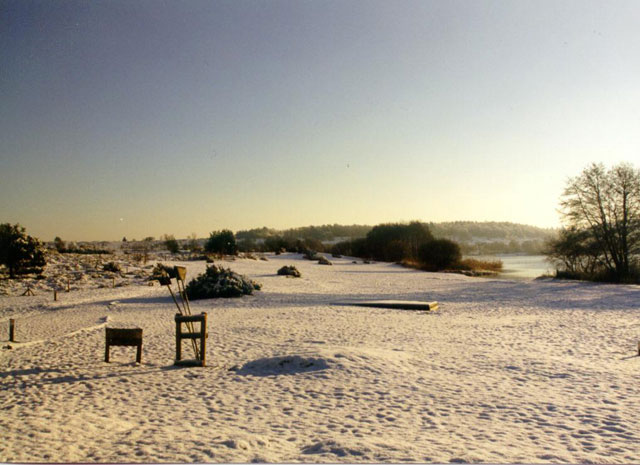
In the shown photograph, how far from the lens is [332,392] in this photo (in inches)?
219

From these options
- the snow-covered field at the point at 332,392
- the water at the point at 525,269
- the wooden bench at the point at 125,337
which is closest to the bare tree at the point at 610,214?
the water at the point at 525,269

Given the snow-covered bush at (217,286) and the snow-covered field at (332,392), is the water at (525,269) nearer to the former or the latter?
the snow-covered bush at (217,286)

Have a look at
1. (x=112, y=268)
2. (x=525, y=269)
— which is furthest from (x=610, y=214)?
(x=112, y=268)

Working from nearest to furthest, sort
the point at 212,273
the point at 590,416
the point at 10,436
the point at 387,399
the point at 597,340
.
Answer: the point at 10,436
the point at 590,416
the point at 387,399
the point at 597,340
the point at 212,273

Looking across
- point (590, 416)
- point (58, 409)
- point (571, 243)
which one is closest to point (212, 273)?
point (58, 409)

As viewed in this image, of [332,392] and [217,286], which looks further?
[217,286]

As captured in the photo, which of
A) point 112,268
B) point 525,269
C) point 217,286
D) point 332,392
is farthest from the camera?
point 525,269

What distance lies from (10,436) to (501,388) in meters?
5.32

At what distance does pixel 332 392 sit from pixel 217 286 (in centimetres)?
1132

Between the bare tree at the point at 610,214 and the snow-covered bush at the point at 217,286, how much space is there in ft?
57.3

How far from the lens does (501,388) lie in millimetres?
5582

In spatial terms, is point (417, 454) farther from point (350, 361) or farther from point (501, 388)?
point (350, 361)

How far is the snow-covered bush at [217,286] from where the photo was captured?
16109 mm

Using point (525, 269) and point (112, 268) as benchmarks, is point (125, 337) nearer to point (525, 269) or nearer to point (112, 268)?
point (112, 268)
